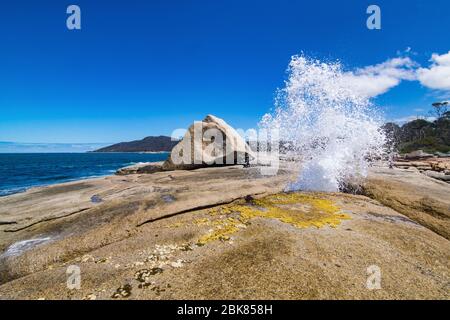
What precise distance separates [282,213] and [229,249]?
2.70m

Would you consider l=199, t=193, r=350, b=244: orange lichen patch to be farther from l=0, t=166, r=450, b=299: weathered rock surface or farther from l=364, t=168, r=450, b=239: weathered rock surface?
l=364, t=168, r=450, b=239: weathered rock surface

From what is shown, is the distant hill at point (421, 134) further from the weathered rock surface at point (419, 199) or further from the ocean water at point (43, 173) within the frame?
the ocean water at point (43, 173)

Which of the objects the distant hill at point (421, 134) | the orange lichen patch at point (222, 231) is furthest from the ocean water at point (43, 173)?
the distant hill at point (421, 134)

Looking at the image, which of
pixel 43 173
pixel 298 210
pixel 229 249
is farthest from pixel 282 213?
pixel 43 173

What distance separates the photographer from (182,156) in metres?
21.2

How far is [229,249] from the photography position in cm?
547

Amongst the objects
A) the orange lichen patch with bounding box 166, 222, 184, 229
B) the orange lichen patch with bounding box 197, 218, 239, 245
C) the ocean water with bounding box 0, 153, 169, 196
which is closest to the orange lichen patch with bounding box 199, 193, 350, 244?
the orange lichen patch with bounding box 197, 218, 239, 245

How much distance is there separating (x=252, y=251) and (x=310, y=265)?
1.17 m

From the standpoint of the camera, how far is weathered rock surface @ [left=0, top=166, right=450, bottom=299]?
425cm

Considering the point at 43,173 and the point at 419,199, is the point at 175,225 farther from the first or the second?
the point at 43,173

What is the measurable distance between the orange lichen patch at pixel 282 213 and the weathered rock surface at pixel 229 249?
1.2 inches

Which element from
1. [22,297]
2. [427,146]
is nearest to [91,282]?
[22,297]
